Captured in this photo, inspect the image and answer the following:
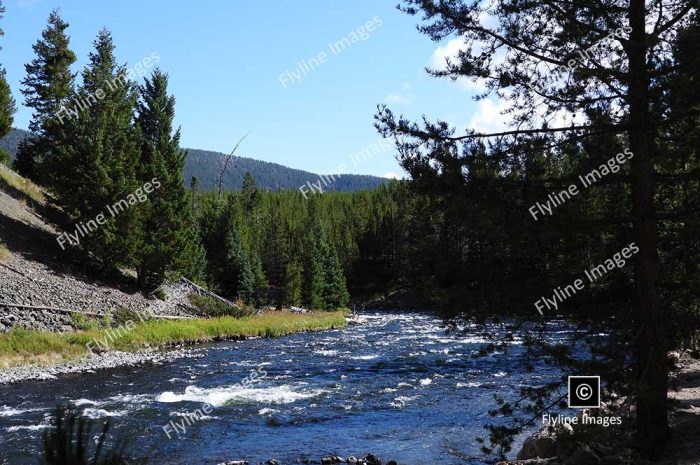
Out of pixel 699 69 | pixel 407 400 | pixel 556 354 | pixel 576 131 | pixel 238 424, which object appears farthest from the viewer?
pixel 407 400

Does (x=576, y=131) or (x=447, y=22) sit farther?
(x=447, y=22)

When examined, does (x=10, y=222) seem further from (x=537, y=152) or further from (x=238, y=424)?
(x=537, y=152)

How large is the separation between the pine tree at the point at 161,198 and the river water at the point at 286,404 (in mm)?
10866

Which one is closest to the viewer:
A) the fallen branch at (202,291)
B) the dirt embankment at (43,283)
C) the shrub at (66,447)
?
the shrub at (66,447)

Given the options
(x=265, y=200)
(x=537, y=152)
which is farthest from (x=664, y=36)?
(x=265, y=200)

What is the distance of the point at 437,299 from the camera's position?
8.96m

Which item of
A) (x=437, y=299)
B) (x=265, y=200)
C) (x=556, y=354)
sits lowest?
(x=556, y=354)

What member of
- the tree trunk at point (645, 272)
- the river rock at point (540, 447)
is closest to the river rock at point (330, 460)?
the river rock at point (540, 447)

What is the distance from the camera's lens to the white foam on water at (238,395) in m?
19.2

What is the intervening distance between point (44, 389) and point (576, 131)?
19.2m

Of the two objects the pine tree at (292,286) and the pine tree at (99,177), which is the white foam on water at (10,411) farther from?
the pine tree at (292,286)

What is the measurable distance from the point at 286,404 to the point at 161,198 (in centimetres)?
2533

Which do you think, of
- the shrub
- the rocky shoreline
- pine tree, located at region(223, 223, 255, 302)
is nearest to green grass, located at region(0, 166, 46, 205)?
pine tree, located at region(223, 223, 255, 302)

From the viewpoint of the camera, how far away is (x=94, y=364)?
81.5ft
